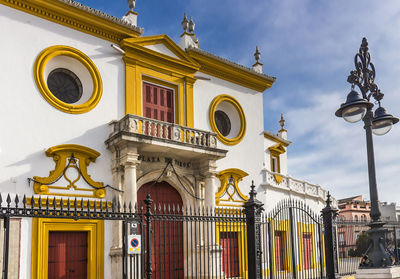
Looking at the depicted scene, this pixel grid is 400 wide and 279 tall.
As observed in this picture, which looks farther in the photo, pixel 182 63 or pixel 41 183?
pixel 182 63

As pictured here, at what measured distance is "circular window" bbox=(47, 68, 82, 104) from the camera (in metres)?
15.0

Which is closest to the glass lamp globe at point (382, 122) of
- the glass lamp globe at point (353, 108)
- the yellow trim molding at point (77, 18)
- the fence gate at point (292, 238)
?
the glass lamp globe at point (353, 108)

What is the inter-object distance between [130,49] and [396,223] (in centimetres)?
1089

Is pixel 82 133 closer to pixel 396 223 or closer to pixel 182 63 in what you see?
pixel 182 63

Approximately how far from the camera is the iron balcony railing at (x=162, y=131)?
48.3ft

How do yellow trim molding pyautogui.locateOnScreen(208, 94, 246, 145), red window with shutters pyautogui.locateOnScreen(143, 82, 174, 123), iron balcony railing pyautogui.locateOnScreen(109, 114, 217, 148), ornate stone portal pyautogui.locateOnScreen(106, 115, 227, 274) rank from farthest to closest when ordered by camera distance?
1. yellow trim molding pyautogui.locateOnScreen(208, 94, 246, 145)
2. red window with shutters pyautogui.locateOnScreen(143, 82, 174, 123)
3. iron balcony railing pyautogui.locateOnScreen(109, 114, 217, 148)
4. ornate stone portal pyautogui.locateOnScreen(106, 115, 227, 274)

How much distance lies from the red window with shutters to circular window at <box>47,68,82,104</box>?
2.56 meters

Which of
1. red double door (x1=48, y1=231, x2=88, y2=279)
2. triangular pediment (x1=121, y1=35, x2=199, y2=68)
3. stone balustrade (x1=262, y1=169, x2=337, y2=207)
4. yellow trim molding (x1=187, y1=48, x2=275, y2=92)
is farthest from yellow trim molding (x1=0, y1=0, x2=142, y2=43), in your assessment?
stone balustrade (x1=262, y1=169, x2=337, y2=207)

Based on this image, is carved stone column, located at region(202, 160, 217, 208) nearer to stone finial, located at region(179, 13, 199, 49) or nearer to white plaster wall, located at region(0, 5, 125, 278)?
white plaster wall, located at region(0, 5, 125, 278)

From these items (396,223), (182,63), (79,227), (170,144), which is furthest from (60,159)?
(396,223)

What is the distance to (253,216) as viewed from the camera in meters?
10.5

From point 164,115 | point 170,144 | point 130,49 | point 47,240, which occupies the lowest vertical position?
point 47,240

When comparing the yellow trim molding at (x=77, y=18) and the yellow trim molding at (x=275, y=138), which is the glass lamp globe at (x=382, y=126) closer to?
the yellow trim molding at (x=77, y=18)

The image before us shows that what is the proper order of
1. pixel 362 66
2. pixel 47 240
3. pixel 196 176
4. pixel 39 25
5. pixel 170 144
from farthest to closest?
pixel 196 176
pixel 170 144
pixel 39 25
pixel 47 240
pixel 362 66
